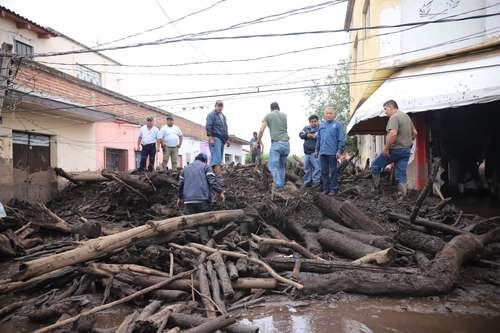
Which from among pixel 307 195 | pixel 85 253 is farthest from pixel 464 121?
pixel 85 253

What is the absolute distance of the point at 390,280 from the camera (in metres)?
3.91

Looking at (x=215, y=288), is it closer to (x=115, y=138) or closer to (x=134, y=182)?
(x=134, y=182)

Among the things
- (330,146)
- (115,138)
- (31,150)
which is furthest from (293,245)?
(115,138)

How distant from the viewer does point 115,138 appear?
696 inches

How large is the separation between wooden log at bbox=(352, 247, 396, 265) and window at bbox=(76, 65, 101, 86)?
18.5 meters

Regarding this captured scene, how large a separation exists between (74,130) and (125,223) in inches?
350

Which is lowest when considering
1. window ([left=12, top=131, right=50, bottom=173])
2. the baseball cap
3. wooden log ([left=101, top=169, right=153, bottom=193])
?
wooden log ([left=101, top=169, right=153, bottom=193])

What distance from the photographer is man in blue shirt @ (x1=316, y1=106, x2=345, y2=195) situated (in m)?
7.46

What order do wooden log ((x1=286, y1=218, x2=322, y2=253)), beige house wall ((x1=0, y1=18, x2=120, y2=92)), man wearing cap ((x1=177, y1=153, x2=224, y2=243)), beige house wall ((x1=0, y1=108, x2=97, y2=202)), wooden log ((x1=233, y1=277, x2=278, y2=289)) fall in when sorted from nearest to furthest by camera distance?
wooden log ((x1=233, y1=277, x2=278, y2=289)), wooden log ((x1=286, y1=218, x2=322, y2=253)), man wearing cap ((x1=177, y1=153, x2=224, y2=243)), beige house wall ((x1=0, y1=108, x2=97, y2=202)), beige house wall ((x1=0, y1=18, x2=120, y2=92))

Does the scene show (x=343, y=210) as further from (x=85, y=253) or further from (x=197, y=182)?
(x=85, y=253)

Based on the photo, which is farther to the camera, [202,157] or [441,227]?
[202,157]

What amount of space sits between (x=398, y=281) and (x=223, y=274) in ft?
6.65

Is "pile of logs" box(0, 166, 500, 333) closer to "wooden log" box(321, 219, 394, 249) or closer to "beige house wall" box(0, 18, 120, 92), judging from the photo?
"wooden log" box(321, 219, 394, 249)

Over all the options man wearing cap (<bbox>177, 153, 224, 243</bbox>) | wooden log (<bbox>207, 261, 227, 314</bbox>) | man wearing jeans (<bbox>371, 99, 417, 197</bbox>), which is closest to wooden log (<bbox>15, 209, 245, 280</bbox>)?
man wearing cap (<bbox>177, 153, 224, 243</bbox>)
